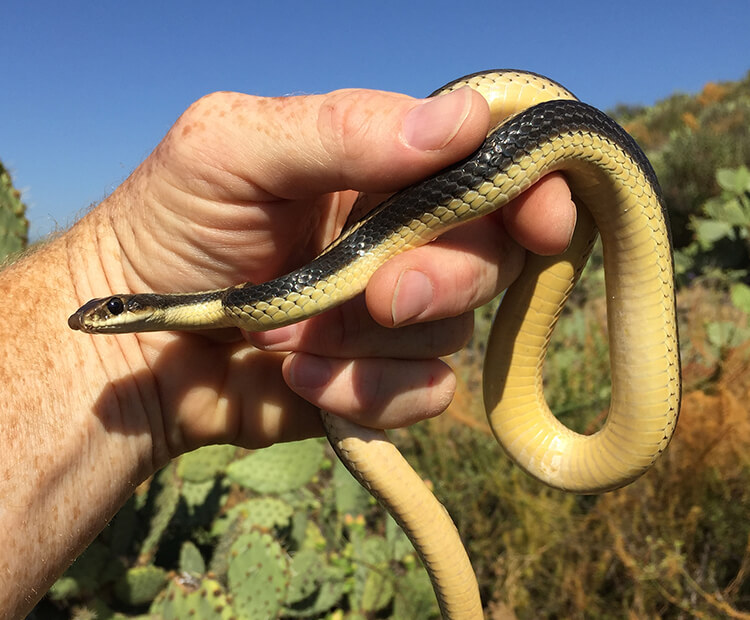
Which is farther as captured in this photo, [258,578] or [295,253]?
[258,578]

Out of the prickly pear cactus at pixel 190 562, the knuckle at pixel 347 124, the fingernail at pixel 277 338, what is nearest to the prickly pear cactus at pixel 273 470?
the prickly pear cactus at pixel 190 562

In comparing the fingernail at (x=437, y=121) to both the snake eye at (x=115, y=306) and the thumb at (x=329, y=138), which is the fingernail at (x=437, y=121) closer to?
the thumb at (x=329, y=138)

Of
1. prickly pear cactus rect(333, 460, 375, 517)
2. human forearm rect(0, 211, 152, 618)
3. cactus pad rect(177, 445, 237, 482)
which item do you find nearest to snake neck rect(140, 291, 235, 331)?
human forearm rect(0, 211, 152, 618)

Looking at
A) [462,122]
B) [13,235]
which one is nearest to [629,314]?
[462,122]

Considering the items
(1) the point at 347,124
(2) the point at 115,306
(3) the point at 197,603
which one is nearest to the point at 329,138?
(1) the point at 347,124

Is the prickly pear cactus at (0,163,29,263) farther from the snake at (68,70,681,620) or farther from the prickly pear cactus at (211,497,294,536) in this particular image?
the prickly pear cactus at (211,497,294,536)

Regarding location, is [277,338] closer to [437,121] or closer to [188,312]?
[188,312]
